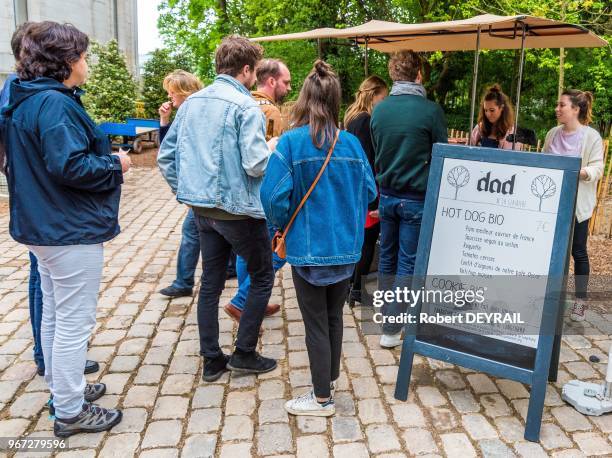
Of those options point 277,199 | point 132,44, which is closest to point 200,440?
point 277,199

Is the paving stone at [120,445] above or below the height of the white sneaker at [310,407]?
below

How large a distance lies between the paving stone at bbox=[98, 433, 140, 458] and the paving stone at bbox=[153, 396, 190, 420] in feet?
0.67

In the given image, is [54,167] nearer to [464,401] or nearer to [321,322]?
[321,322]

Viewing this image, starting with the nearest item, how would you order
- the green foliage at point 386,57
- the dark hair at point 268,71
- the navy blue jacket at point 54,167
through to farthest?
the navy blue jacket at point 54,167 < the dark hair at point 268,71 < the green foliage at point 386,57

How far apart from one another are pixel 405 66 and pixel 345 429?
91.8 inches

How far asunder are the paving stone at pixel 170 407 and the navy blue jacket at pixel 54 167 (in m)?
1.11

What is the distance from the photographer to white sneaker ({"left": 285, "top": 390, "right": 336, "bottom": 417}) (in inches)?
122

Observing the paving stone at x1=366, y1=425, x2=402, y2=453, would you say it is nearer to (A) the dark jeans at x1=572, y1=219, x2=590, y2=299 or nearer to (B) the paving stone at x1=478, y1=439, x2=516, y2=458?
(B) the paving stone at x1=478, y1=439, x2=516, y2=458

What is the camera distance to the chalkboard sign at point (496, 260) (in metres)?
2.90

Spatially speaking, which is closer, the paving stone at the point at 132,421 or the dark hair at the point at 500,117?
the paving stone at the point at 132,421

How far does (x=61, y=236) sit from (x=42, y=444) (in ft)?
3.70

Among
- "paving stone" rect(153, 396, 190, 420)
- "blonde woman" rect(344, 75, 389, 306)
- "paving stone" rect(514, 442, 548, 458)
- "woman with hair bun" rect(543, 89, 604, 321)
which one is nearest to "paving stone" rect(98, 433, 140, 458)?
"paving stone" rect(153, 396, 190, 420)

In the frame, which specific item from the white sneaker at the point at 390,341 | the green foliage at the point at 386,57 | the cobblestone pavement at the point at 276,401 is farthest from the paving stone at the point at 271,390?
the green foliage at the point at 386,57

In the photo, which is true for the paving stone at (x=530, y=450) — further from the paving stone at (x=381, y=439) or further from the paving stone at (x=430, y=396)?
the paving stone at (x=381, y=439)
